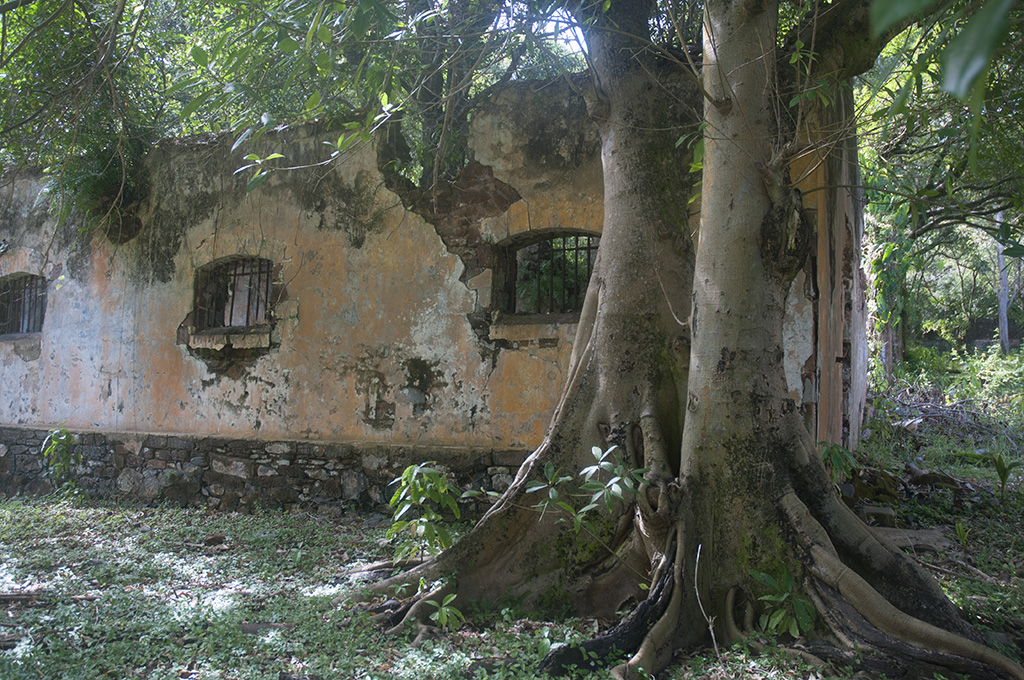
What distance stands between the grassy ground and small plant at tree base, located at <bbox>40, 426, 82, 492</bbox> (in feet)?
2.73

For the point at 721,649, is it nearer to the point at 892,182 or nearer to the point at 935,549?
the point at 935,549

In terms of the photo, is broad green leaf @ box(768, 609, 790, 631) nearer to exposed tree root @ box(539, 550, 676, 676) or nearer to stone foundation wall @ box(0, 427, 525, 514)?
exposed tree root @ box(539, 550, 676, 676)

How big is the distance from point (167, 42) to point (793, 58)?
8.00m

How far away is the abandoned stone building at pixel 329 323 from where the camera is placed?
5.48 metres

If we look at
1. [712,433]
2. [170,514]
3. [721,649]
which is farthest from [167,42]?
[721,649]

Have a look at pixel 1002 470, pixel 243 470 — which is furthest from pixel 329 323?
pixel 1002 470

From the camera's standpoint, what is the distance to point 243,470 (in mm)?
6391

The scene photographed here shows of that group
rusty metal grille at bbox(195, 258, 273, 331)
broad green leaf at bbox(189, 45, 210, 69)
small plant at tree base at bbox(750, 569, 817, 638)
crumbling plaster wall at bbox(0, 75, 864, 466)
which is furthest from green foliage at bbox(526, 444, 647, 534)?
→ rusty metal grille at bbox(195, 258, 273, 331)

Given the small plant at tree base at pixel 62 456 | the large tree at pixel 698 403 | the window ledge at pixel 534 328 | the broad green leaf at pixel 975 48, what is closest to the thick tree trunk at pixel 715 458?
the large tree at pixel 698 403

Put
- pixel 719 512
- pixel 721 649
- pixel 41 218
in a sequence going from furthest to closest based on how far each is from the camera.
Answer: pixel 41 218, pixel 719 512, pixel 721 649

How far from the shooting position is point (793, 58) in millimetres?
3326

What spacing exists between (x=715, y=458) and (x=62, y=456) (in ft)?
23.2

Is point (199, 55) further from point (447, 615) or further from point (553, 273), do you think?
point (553, 273)

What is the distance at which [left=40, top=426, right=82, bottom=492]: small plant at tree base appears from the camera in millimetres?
7191
